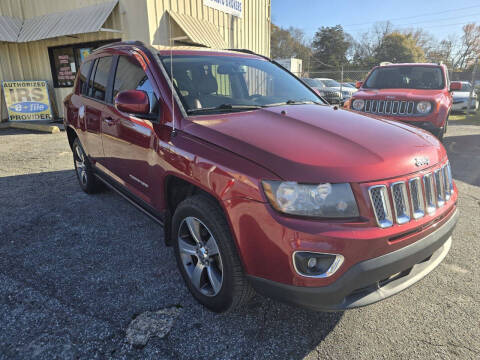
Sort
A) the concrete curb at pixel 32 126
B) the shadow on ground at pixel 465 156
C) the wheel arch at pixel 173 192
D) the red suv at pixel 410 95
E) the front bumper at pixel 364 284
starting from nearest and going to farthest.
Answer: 1. the front bumper at pixel 364 284
2. the wheel arch at pixel 173 192
3. the shadow on ground at pixel 465 156
4. the red suv at pixel 410 95
5. the concrete curb at pixel 32 126

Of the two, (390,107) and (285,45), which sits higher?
(285,45)

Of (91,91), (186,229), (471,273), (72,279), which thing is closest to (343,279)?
(186,229)

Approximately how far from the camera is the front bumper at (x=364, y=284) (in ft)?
5.79

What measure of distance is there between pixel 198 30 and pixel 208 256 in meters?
8.98

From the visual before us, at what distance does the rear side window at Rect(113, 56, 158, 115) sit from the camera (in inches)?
107

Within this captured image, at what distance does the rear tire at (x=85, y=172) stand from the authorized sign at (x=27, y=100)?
8060mm

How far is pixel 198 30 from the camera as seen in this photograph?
386 inches

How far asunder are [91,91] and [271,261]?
129 inches

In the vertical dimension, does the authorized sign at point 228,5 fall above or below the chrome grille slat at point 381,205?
above

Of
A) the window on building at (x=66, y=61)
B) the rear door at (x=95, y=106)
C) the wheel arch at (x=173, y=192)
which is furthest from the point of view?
the window on building at (x=66, y=61)

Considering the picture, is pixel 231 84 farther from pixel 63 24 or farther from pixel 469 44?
pixel 469 44

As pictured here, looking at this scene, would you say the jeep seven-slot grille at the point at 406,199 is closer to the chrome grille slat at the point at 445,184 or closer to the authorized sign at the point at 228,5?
the chrome grille slat at the point at 445,184

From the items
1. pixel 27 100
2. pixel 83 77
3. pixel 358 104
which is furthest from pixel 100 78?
pixel 27 100

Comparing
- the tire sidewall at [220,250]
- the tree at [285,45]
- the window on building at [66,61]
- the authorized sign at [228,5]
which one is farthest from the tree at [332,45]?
the tire sidewall at [220,250]
